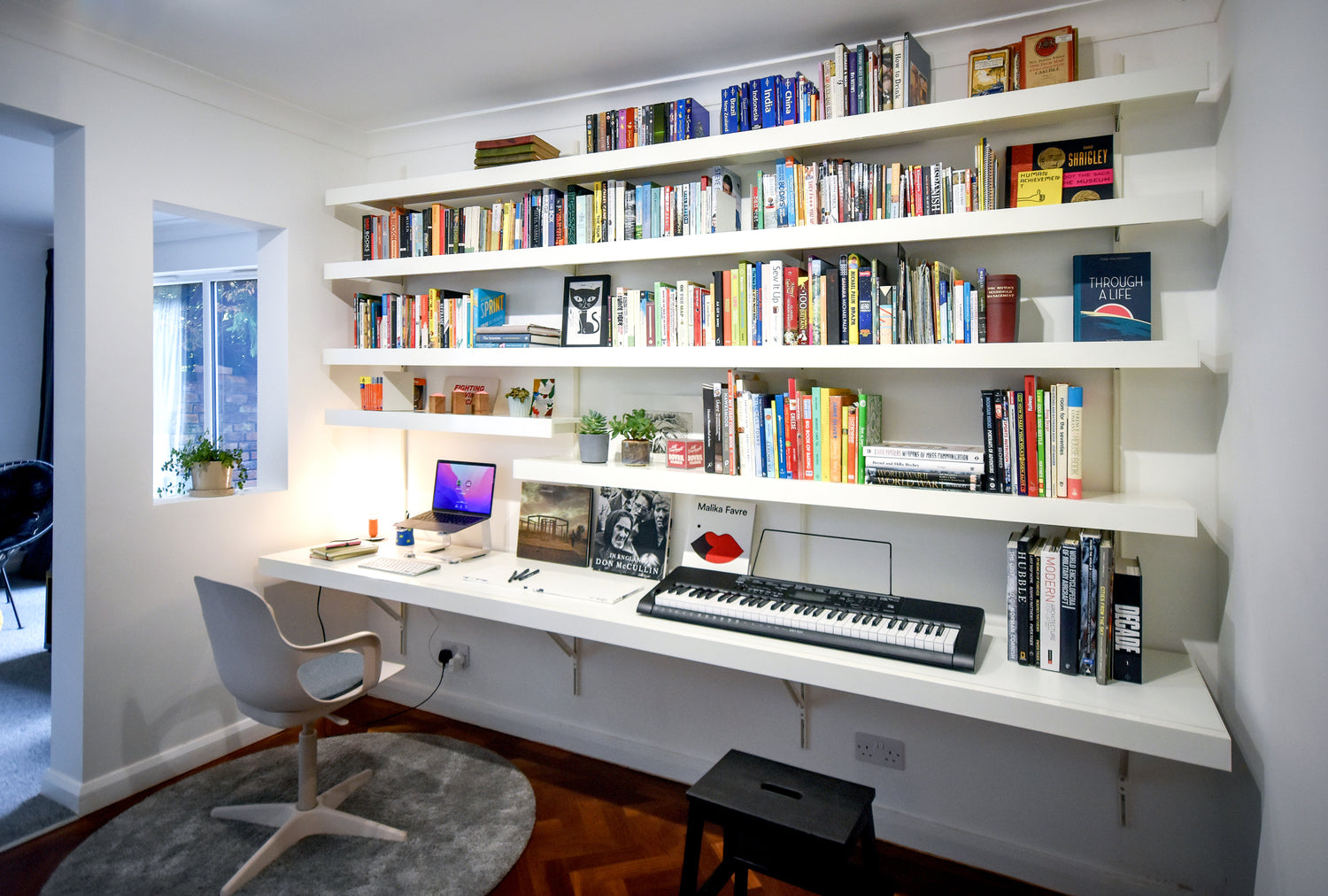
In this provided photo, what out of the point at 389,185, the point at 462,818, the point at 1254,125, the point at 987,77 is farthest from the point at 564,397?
the point at 1254,125

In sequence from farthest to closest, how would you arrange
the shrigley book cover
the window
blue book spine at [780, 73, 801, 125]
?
the window
blue book spine at [780, 73, 801, 125]
the shrigley book cover

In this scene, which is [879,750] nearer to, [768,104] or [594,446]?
[594,446]

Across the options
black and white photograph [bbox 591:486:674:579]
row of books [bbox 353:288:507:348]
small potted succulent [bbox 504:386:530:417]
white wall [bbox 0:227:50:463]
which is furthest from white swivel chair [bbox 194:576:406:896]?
white wall [bbox 0:227:50:463]

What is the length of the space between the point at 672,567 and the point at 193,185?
2234 millimetres

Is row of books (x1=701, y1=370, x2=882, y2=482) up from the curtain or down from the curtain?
down

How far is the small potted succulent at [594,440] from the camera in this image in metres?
2.61

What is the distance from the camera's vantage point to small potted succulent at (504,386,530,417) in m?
2.80

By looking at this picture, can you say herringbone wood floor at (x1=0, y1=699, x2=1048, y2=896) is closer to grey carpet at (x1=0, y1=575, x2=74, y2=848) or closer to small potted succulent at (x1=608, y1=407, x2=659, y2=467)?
grey carpet at (x1=0, y1=575, x2=74, y2=848)

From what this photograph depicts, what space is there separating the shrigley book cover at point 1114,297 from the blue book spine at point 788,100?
3.02 feet

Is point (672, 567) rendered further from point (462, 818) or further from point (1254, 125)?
point (1254, 125)

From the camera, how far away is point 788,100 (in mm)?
2252

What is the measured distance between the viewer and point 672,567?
2703 millimetres

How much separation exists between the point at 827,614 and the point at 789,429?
55cm

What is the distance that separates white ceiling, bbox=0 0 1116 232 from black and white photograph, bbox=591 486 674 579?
1.48 meters
